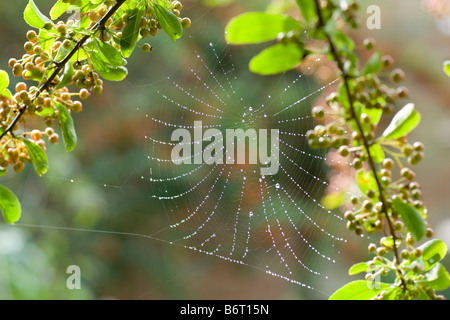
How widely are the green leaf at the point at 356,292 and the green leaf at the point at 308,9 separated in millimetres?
267

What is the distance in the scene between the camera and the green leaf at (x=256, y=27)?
29 centimetres

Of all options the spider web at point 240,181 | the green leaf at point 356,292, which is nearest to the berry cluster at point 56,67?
the green leaf at point 356,292

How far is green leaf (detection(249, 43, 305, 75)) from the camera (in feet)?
1.02

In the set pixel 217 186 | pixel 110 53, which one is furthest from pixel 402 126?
pixel 217 186

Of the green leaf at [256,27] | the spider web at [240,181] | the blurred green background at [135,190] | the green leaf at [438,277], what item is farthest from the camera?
the blurred green background at [135,190]

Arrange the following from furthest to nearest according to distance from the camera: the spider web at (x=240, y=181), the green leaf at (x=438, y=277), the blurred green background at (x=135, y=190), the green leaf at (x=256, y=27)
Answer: the blurred green background at (x=135, y=190) → the spider web at (x=240, y=181) → the green leaf at (x=438, y=277) → the green leaf at (x=256, y=27)

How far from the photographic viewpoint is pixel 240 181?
8.25 ft

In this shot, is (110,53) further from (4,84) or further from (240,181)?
(240,181)

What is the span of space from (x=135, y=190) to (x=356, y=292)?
2538 mm

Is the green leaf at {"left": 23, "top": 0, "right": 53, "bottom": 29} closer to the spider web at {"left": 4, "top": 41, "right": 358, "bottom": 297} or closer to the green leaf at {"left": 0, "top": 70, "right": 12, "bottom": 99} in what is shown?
the green leaf at {"left": 0, "top": 70, "right": 12, "bottom": 99}

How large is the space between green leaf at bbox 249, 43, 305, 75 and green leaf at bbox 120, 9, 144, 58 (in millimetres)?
178

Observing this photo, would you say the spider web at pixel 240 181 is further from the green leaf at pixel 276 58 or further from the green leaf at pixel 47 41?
the green leaf at pixel 276 58
